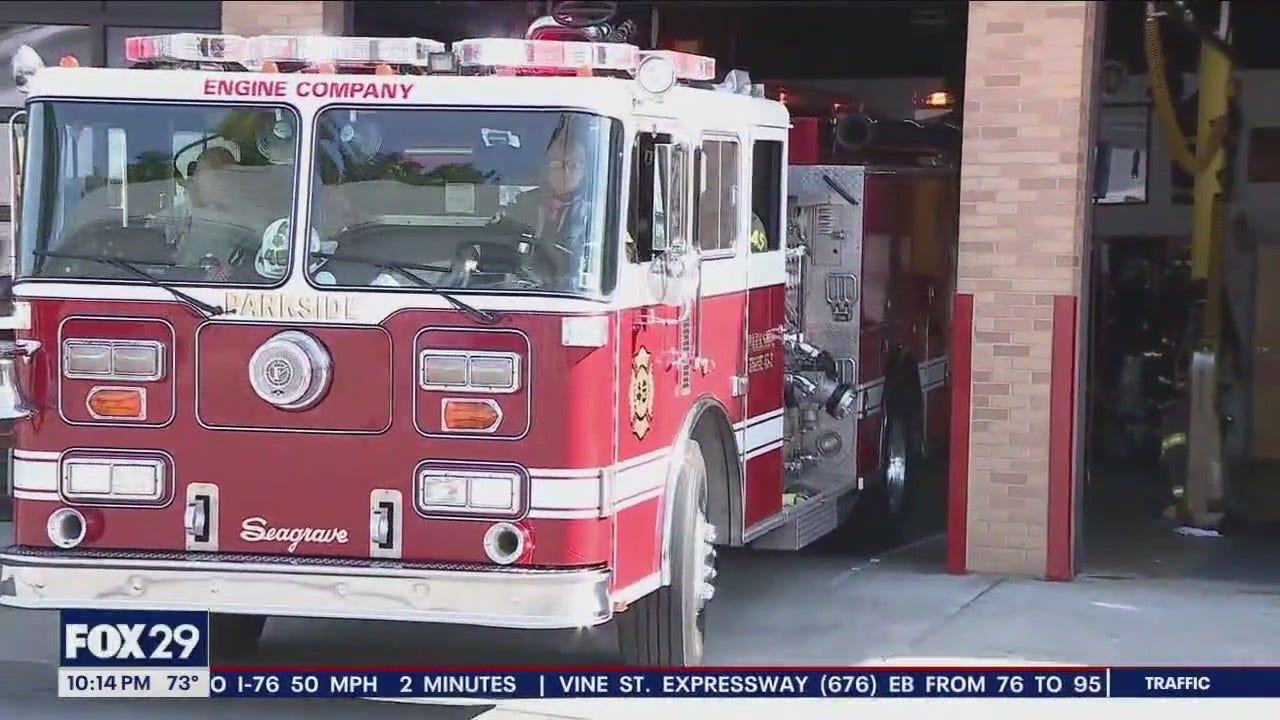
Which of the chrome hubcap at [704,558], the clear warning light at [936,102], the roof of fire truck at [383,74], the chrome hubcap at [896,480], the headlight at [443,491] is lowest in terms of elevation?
the chrome hubcap at [896,480]

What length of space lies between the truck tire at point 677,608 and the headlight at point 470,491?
1031mm

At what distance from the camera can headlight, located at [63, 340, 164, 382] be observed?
7082 millimetres

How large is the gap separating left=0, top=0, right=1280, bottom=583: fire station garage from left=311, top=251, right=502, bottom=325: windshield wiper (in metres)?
4.30

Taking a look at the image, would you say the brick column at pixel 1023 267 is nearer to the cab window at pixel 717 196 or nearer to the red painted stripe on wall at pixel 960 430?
the red painted stripe on wall at pixel 960 430

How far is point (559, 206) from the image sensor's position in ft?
22.9

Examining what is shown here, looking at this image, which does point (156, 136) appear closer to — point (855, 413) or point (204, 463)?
point (204, 463)

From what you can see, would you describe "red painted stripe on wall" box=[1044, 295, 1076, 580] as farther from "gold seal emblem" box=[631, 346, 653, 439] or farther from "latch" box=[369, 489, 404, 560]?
"latch" box=[369, 489, 404, 560]

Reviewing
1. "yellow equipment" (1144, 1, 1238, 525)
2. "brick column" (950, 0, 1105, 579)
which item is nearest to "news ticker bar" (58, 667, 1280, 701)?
"brick column" (950, 0, 1105, 579)

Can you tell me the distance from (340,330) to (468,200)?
0.65 metres

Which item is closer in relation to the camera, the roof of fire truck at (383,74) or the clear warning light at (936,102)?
the roof of fire truck at (383,74)

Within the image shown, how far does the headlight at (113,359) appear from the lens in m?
7.08

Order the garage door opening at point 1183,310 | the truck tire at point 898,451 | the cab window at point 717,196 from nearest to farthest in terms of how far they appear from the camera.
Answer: the cab window at point 717,196 → the truck tire at point 898,451 → the garage door opening at point 1183,310

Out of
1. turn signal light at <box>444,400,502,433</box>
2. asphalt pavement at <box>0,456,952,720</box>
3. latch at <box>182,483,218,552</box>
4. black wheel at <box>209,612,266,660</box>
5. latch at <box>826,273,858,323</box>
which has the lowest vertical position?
asphalt pavement at <box>0,456,952,720</box>

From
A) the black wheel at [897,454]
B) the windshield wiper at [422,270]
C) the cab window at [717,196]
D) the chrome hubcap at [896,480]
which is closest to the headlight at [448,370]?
the windshield wiper at [422,270]
